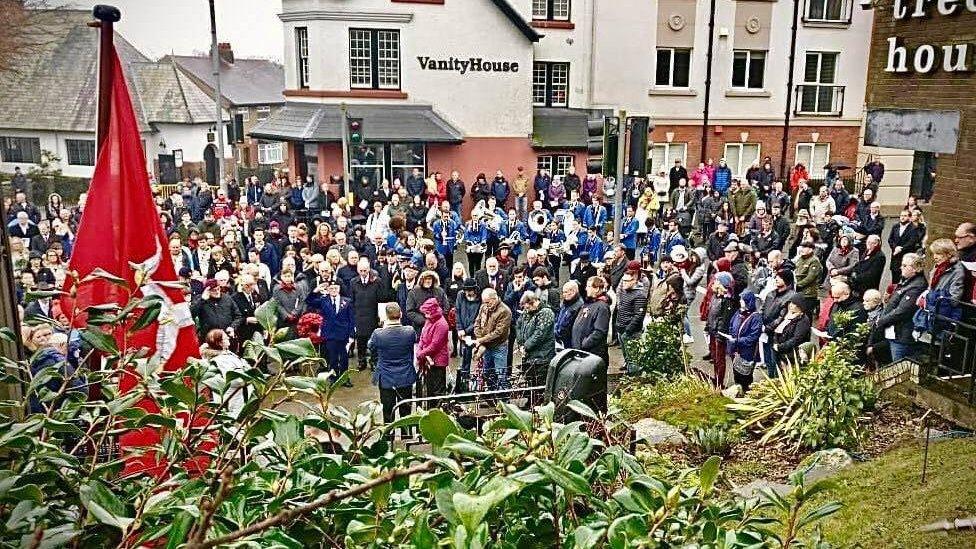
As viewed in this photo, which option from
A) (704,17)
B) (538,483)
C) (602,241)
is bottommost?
(602,241)

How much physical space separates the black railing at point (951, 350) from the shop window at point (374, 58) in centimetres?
1731

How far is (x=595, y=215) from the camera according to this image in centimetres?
1551

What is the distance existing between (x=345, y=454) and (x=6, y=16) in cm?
580

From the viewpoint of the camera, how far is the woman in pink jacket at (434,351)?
8.52 meters

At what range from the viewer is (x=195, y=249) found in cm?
1115

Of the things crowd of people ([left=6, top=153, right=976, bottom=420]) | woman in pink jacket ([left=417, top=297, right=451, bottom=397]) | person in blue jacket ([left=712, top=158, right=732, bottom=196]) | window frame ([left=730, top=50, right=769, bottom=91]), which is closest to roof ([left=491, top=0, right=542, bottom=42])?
person in blue jacket ([left=712, top=158, right=732, bottom=196])

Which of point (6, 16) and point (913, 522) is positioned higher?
A: point (6, 16)

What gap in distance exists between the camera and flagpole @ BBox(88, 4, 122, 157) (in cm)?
394

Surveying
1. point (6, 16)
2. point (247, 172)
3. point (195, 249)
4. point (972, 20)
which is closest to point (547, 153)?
point (247, 172)

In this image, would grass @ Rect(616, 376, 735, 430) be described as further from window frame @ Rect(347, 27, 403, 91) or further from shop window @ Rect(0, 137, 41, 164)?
shop window @ Rect(0, 137, 41, 164)

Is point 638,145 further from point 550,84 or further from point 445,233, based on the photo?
point 550,84

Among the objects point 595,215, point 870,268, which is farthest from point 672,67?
point 870,268

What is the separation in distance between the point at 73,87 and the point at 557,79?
44.4ft

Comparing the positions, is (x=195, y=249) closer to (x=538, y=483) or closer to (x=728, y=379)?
(x=728, y=379)
